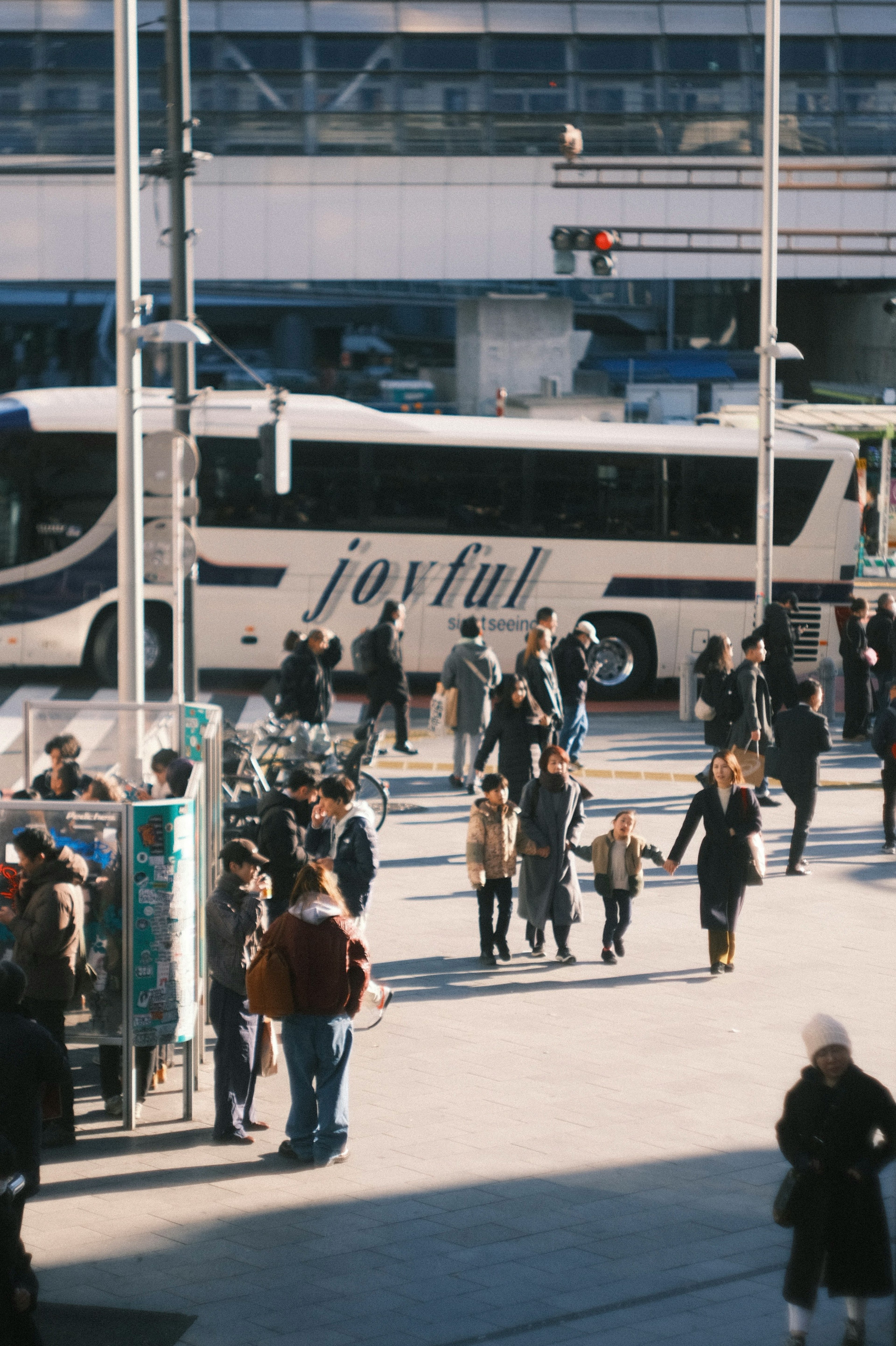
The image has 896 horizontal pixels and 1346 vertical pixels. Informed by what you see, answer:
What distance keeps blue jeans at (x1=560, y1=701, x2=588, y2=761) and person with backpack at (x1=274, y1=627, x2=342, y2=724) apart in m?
2.37

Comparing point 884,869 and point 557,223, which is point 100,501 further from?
point 557,223

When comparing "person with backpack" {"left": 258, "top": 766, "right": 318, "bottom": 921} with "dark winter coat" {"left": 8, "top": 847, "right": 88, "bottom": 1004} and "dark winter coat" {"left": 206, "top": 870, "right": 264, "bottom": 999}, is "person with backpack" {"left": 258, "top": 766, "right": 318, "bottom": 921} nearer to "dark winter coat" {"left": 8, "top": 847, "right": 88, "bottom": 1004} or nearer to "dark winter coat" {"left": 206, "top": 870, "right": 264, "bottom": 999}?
"dark winter coat" {"left": 206, "top": 870, "right": 264, "bottom": 999}

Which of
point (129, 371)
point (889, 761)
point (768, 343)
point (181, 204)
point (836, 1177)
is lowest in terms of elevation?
point (836, 1177)

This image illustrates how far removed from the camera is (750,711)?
15.7 meters

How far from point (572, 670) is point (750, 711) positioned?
6.83ft

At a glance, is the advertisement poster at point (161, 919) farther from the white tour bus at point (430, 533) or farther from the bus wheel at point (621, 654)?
the bus wheel at point (621, 654)

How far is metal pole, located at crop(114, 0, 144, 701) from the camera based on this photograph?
39.8 feet

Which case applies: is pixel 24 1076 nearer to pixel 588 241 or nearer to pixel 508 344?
pixel 588 241

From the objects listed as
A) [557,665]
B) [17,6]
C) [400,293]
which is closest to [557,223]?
[400,293]

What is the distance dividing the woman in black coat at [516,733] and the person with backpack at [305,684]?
9.46 feet

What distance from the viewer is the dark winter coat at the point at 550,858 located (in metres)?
11.2

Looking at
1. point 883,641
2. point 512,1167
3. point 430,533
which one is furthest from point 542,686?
point 512,1167

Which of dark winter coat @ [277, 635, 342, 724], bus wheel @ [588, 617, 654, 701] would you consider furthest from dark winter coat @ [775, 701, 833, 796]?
bus wheel @ [588, 617, 654, 701]

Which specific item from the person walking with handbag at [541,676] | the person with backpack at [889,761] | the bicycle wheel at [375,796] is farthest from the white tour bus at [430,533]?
the person with backpack at [889,761]
